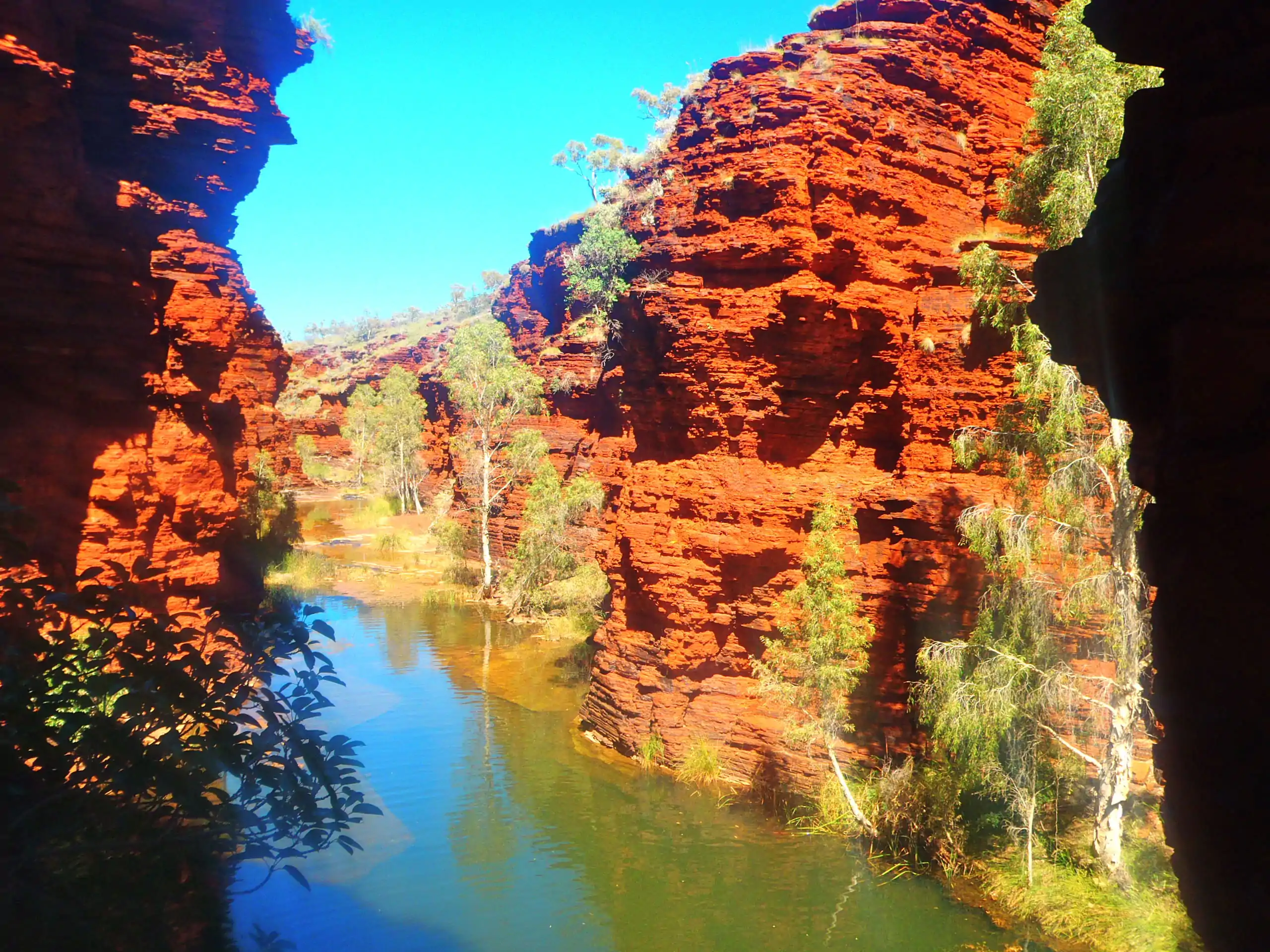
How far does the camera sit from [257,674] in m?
3.95

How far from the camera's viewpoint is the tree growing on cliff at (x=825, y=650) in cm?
1382

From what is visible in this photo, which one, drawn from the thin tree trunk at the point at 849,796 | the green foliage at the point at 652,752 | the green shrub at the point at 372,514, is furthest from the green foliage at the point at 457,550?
the thin tree trunk at the point at 849,796

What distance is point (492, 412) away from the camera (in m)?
36.5

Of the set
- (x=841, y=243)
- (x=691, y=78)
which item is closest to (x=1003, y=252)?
(x=841, y=243)

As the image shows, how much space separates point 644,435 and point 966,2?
11367 mm

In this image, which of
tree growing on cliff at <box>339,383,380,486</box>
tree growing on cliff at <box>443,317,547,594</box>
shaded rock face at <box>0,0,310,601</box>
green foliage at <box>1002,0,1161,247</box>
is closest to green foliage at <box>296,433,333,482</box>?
tree growing on cliff at <box>339,383,380,486</box>

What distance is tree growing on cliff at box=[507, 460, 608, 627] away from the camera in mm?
29953

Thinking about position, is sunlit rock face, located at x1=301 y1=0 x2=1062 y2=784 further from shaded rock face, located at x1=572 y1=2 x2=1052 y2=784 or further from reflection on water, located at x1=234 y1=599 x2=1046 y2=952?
reflection on water, located at x1=234 y1=599 x2=1046 y2=952

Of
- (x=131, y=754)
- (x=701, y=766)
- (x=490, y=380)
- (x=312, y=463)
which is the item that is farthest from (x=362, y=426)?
(x=131, y=754)

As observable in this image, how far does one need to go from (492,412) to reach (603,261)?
32.8ft

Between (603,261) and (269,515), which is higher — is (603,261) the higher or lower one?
the higher one

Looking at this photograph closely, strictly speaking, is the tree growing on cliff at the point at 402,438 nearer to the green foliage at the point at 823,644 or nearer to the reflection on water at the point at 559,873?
the reflection on water at the point at 559,873

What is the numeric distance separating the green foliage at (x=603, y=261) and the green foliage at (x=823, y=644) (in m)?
11.1

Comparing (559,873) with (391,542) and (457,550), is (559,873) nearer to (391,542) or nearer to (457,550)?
(457,550)
